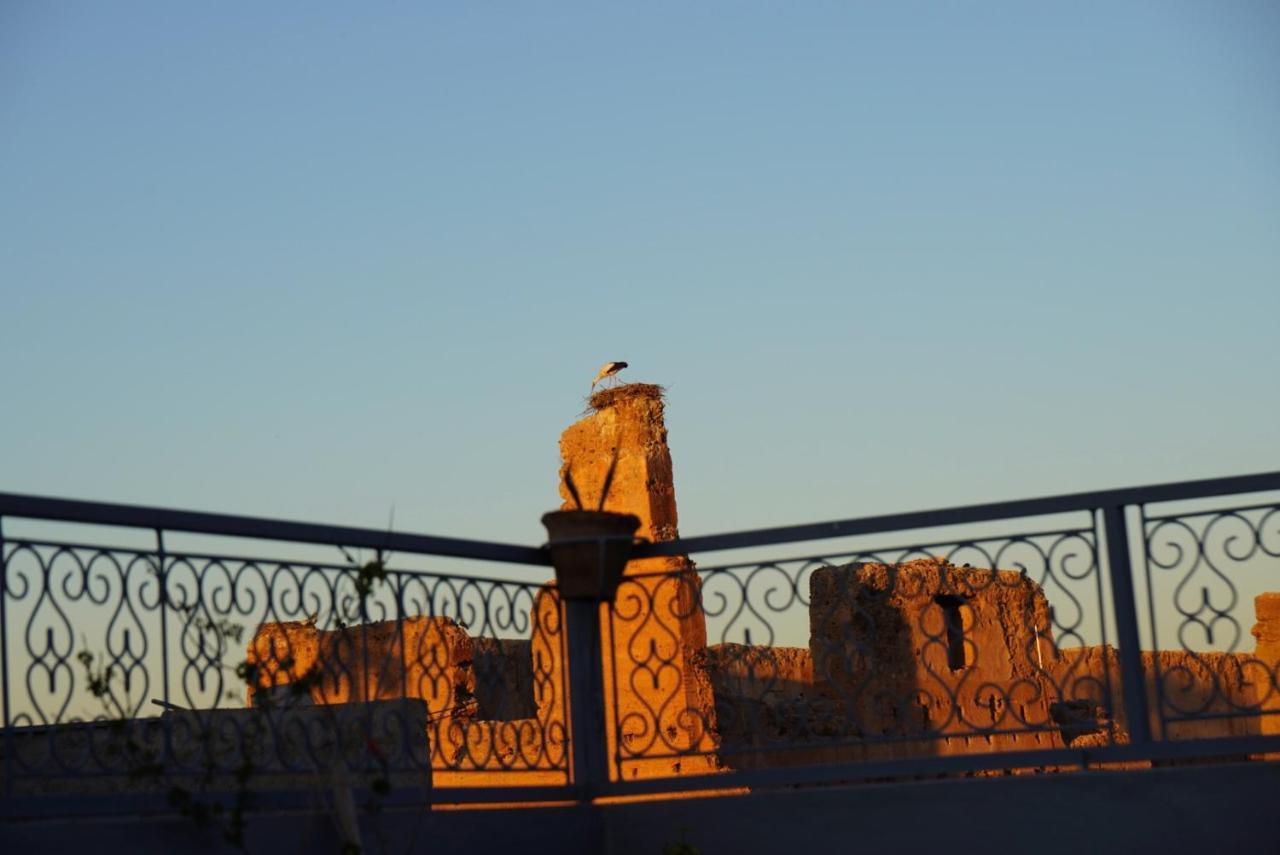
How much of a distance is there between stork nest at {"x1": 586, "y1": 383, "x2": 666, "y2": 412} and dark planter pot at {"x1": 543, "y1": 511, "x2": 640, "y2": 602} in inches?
795

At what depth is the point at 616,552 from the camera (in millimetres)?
6449

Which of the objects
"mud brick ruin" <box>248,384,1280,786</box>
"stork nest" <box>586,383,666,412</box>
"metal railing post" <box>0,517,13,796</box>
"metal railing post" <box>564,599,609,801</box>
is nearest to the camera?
"metal railing post" <box>0,517,13,796</box>

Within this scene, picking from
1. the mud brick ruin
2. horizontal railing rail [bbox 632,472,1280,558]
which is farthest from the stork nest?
horizontal railing rail [bbox 632,472,1280,558]

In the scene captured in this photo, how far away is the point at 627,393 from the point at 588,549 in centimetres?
2042

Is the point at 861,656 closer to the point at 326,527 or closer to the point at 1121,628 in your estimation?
the point at 1121,628

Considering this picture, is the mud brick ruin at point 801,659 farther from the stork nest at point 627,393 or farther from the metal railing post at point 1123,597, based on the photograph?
the metal railing post at point 1123,597

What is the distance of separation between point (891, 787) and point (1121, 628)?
0.97m

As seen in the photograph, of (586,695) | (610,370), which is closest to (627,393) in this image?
(610,370)

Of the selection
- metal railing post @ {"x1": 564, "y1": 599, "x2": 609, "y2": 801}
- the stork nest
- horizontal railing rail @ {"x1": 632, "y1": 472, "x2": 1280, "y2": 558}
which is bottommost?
metal railing post @ {"x1": 564, "y1": 599, "x2": 609, "y2": 801}

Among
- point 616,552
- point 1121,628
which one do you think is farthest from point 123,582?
point 1121,628

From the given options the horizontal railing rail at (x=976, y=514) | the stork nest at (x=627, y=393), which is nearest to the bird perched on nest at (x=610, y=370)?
the stork nest at (x=627, y=393)

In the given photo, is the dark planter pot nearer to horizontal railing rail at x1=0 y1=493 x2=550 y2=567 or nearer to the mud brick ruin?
horizontal railing rail at x1=0 y1=493 x2=550 y2=567

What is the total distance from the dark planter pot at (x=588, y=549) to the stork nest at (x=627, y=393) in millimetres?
20202

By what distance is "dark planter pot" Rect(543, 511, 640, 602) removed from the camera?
639cm
